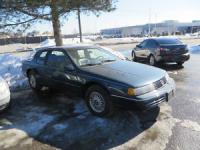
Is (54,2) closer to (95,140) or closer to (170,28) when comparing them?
(95,140)

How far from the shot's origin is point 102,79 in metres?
5.15

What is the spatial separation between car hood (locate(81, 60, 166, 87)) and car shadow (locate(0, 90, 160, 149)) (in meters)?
0.83

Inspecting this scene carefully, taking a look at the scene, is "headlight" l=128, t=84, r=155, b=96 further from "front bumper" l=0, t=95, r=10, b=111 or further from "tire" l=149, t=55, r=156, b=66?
"tire" l=149, t=55, r=156, b=66

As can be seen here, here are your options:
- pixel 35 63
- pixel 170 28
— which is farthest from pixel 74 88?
pixel 170 28

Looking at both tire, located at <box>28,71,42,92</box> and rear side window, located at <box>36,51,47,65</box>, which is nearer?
rear side window, located at <box>36,51,47,65</box>

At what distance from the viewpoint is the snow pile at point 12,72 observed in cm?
879

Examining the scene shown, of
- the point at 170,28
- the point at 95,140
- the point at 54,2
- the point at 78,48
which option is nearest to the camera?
the point at 95,140

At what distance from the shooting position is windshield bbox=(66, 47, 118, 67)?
5.99 metres

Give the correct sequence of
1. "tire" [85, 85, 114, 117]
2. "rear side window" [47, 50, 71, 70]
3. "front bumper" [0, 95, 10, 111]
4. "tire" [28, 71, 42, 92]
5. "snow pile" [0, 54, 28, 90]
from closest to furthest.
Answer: "tire" [85, 85, 114, 117], "front bumper" [0, 95, 10, 111], "rear side window" [47, 50, 71, 70], "tire" [28, 71, 42, 92], "snow pile" [0, 54, 28, 90]

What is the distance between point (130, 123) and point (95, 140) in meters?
0.94

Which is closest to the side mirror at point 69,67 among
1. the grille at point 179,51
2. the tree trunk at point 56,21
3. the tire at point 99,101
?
the tire at point 99,101

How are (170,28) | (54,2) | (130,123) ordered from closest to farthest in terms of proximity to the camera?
(130,123), (54,2), (170,28)

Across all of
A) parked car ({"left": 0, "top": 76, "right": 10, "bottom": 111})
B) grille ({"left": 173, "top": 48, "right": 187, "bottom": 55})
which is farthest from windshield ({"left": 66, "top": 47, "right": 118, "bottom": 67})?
grille ({"left": 173, "top": 48, "right": 187, "bottom": 55})

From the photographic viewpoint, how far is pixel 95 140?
4.37m
